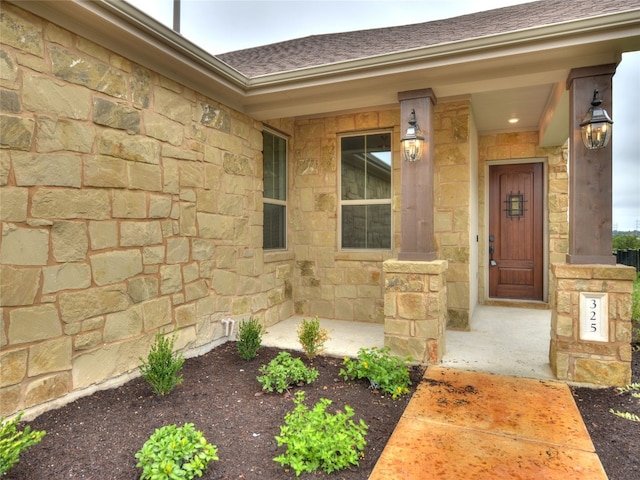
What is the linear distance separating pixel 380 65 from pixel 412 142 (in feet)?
2.35

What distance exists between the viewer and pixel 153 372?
8.51 ft

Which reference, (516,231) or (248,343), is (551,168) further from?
(248,343)

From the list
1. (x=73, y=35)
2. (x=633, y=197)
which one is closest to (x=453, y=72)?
(x=73, y=35)

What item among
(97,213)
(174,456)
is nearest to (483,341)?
(174,456)

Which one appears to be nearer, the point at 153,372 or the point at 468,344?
the point at 153,372

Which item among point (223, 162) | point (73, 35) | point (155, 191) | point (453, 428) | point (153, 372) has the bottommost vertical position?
point (453, 428)

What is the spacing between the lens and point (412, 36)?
4.23m

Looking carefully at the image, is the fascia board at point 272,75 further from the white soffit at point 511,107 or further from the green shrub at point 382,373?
the green shrub at point 382,373

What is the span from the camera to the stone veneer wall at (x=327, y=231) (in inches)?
185

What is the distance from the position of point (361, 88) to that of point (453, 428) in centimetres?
292

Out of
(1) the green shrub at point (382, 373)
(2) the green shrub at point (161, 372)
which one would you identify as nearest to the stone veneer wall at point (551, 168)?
(1) the green shrub at point (382, 373)

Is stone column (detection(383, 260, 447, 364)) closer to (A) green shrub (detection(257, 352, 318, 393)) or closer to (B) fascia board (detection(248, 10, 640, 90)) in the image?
(A) green shrub (detection(257, 352, 318, 393))

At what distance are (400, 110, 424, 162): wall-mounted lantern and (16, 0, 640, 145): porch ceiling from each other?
0.38 meters

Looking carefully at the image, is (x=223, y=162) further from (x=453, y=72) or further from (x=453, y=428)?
(x=453, y=428)
